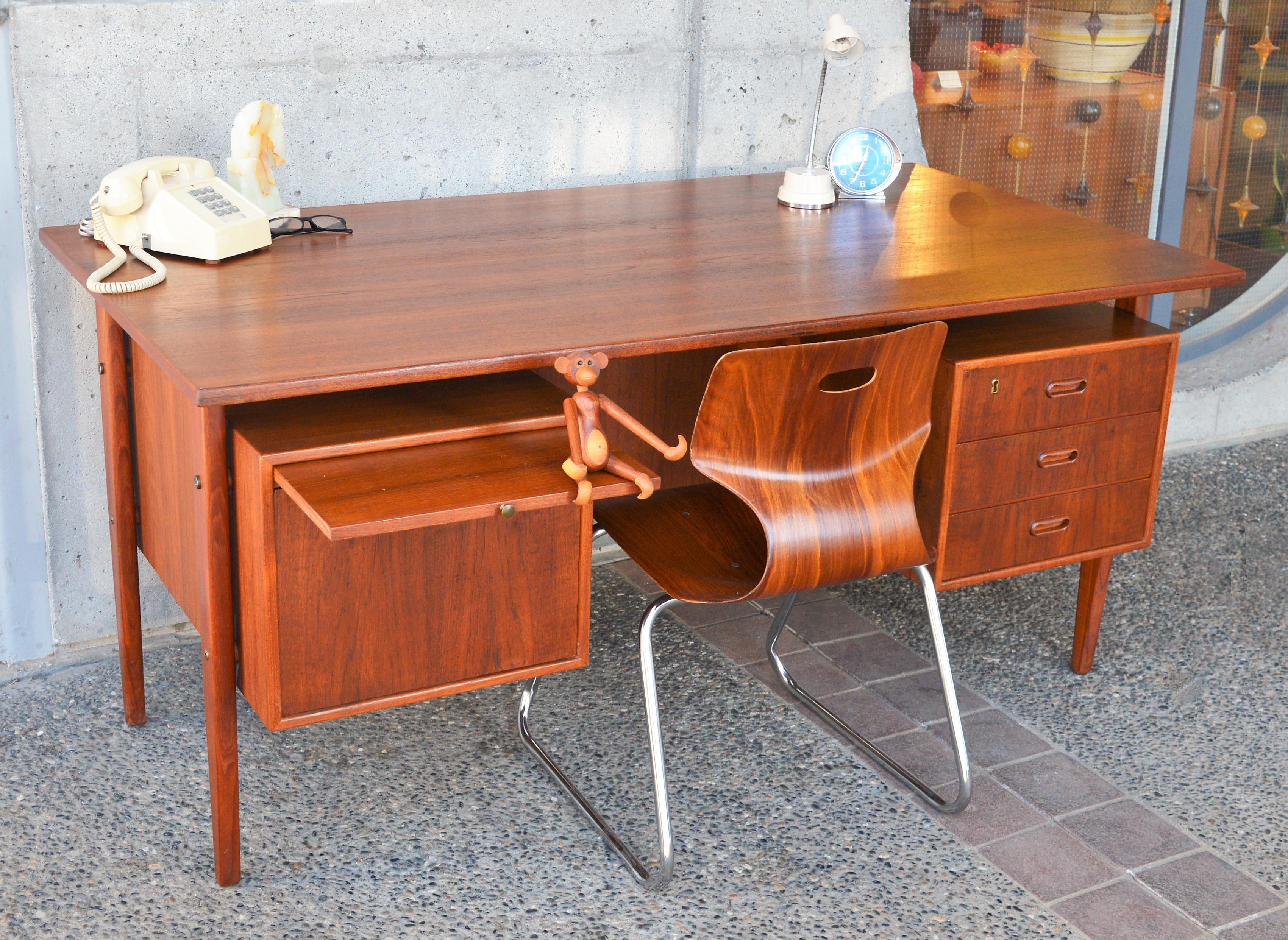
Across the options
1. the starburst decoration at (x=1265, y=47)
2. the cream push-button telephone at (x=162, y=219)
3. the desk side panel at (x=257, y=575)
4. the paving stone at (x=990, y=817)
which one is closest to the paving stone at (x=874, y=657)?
the paving stone at (x=990, y=817)

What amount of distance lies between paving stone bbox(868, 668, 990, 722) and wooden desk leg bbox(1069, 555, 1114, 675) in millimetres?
221

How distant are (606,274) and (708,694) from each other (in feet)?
2.71

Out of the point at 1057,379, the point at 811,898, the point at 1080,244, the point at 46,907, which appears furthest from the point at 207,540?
the point at 1080,244

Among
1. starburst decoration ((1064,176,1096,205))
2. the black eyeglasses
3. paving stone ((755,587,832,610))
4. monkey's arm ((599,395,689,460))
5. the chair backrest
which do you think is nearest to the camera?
monkey's arm ((599,395,689,460))

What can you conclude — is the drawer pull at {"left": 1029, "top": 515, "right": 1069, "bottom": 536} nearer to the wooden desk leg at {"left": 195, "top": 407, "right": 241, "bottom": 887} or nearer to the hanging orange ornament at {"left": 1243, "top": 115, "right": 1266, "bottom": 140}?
the wooden desk leg at {"left": 195, "top": 407, "right": 241, "bottom": 887}

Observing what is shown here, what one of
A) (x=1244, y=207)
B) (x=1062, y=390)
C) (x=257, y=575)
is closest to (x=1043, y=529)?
(x=1062, y=390)

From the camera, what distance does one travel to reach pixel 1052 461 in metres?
2.23

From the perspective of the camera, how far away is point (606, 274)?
2107 millimetres

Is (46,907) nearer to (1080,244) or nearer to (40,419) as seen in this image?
(40,419)

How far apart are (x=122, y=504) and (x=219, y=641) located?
491 millimetres

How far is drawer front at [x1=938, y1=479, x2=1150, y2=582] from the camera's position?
7.27 feet

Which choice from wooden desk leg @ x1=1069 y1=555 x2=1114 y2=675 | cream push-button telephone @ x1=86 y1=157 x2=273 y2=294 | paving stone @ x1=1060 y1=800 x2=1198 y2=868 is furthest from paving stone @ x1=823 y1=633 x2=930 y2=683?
cream push-button telephone @ x1=86 y1=157 x2=273 y2=294

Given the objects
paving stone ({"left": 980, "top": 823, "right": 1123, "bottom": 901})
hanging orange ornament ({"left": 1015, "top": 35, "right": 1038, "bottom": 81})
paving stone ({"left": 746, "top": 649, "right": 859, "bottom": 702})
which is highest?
hanging orange ornament ({"left": 1015, "top": 35, "right": 1038, "bottom": 81})

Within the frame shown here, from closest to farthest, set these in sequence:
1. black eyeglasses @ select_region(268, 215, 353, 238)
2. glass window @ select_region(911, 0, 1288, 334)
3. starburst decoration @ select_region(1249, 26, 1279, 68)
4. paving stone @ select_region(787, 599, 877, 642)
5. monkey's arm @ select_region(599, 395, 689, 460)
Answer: monkey's arm @ select_region(599, 395, 689, 460) → black eyeglasses @ select_region(268, 215, 353, 238) → paving stone @ select_region(787, 599, 877, 642) → glass window @ select_region(911, 0, 1288, 334) → starburst decoration @ select_region(1249, 26, 1279, 68)
